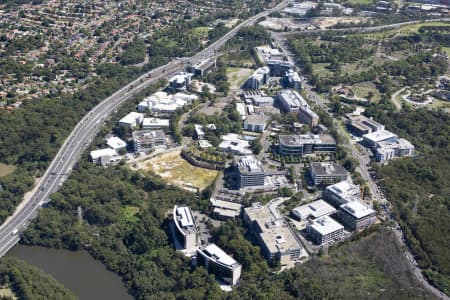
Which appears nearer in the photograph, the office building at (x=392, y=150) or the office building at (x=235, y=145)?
the office building at (x=392, y=150)

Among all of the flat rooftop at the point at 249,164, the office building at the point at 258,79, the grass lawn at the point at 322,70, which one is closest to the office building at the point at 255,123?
the flat rooftop at the point at 249,164

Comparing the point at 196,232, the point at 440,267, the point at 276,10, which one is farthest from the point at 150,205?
the point at 276,10

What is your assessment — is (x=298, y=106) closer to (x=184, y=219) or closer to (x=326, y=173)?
(x=326, y=173)

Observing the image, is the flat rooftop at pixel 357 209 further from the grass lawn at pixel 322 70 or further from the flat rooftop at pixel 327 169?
the grass lawn at pixel 322 70

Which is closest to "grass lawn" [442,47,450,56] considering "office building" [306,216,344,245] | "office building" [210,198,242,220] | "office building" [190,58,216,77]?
"office building" [190,58,216,77]

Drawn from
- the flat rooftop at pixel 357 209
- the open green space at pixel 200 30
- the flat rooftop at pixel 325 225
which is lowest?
the flat rooftop at pixel 325 225

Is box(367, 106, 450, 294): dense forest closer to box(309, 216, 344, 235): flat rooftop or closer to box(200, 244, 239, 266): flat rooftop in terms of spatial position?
box(309, 216, 344, 235): flat rooftop
